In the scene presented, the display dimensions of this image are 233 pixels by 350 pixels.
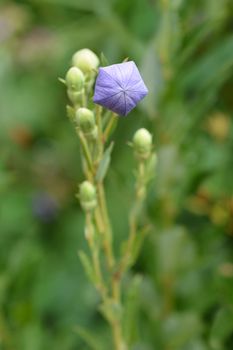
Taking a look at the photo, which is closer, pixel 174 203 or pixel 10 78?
pixel 174 203

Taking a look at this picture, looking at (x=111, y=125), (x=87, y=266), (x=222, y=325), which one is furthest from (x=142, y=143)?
(x=222, y=325)

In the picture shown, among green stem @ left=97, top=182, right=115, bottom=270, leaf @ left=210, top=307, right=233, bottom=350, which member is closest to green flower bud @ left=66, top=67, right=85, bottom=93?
green stem @ left=97, top=182, right=115, bottom=270

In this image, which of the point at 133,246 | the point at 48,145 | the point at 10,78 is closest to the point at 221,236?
the point at 133,246

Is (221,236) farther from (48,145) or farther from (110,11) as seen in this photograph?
(48,145)

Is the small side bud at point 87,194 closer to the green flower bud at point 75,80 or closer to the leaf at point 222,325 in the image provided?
the green flower bud at point 75,80

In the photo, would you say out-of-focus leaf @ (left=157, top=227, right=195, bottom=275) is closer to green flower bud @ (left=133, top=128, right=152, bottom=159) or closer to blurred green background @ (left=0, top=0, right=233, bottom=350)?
blurred green background @ (left=0, top=0, right=233, bottom=350)
